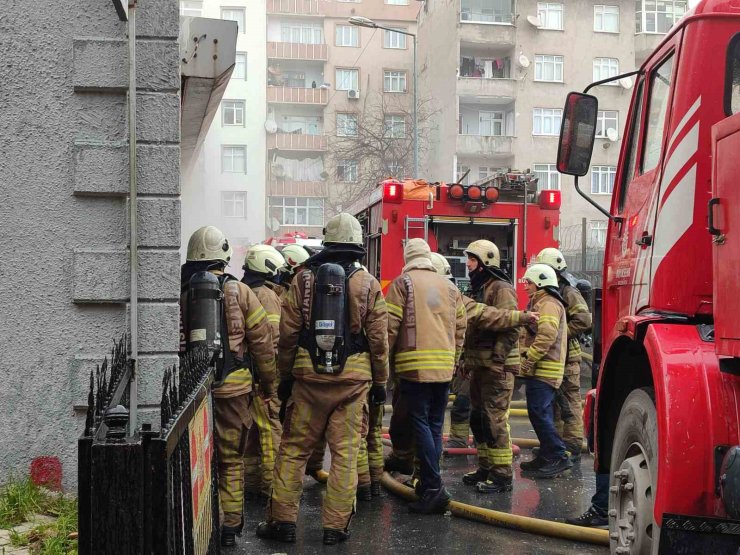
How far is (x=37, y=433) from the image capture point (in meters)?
5.40

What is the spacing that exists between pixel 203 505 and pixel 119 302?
6.85ft

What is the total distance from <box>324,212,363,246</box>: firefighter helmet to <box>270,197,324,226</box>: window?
47.4 m

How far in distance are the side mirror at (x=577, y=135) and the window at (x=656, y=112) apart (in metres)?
0.30

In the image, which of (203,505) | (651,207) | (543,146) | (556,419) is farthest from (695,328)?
(543,146)

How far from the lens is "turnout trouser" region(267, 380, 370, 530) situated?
6.06 metres

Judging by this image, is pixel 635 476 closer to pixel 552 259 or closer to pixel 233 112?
pixel 552 259

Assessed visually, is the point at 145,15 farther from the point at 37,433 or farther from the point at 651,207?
the point at 651,207

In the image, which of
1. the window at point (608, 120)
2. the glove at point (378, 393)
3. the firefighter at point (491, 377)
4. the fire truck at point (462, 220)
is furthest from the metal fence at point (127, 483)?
the window at point (608, 120)

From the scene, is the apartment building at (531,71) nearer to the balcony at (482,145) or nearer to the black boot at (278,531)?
the balcony at (482,145)

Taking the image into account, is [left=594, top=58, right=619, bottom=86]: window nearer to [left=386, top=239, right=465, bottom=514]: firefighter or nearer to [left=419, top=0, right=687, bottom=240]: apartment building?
[left=419, top=0, right=687, bottom=240]: apartment building

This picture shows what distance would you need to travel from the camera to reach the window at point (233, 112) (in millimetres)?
52250

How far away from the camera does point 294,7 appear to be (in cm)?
5462

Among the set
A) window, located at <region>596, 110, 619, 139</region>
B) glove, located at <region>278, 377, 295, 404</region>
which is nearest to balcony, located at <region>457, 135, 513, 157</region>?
window, located at <region>596, 110, 619, 139</region>

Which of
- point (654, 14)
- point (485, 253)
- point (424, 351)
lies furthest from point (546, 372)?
point (654, 14)
